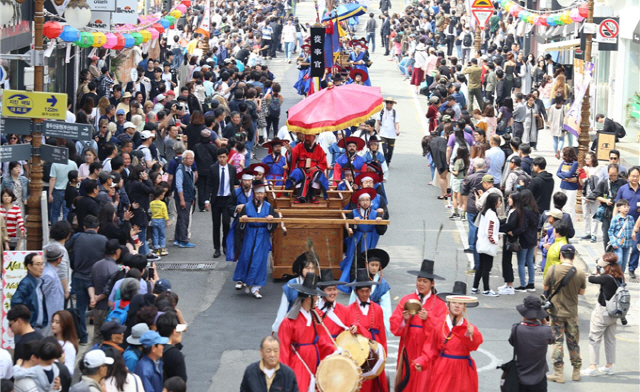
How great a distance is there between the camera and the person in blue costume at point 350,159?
1783 centimetres

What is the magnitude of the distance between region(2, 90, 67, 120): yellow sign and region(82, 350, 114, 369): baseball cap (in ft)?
16.1

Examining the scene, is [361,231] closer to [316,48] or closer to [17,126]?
[17,126]

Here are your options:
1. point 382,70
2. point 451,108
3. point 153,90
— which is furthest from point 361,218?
point 382,70

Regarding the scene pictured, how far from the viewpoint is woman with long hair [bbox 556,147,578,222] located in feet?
60.7

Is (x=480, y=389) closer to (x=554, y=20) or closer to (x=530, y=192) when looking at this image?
(x=530, y=192)

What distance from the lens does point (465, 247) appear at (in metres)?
18.0

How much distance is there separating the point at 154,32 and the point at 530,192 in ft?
42.8

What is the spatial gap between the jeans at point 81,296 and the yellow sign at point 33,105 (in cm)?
206

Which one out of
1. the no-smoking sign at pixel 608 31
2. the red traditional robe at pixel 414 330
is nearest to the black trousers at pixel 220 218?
the red traditional robe at pixel 414 330

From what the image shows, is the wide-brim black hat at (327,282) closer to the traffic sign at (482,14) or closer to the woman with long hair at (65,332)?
the woman with long hair at (65,332)

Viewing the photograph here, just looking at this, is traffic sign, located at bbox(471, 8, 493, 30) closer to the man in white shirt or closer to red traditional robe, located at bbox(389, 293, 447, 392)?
the man in white shirt

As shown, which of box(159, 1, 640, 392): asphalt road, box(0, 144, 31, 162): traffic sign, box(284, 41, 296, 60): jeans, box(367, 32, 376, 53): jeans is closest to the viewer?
box(159, 1, 640, 392): asphalt road

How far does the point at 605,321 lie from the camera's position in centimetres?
1226

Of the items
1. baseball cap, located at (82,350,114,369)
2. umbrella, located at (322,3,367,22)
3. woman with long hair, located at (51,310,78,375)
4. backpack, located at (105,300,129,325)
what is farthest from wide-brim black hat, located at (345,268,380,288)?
umbrella, located at (322,3,367,22)
